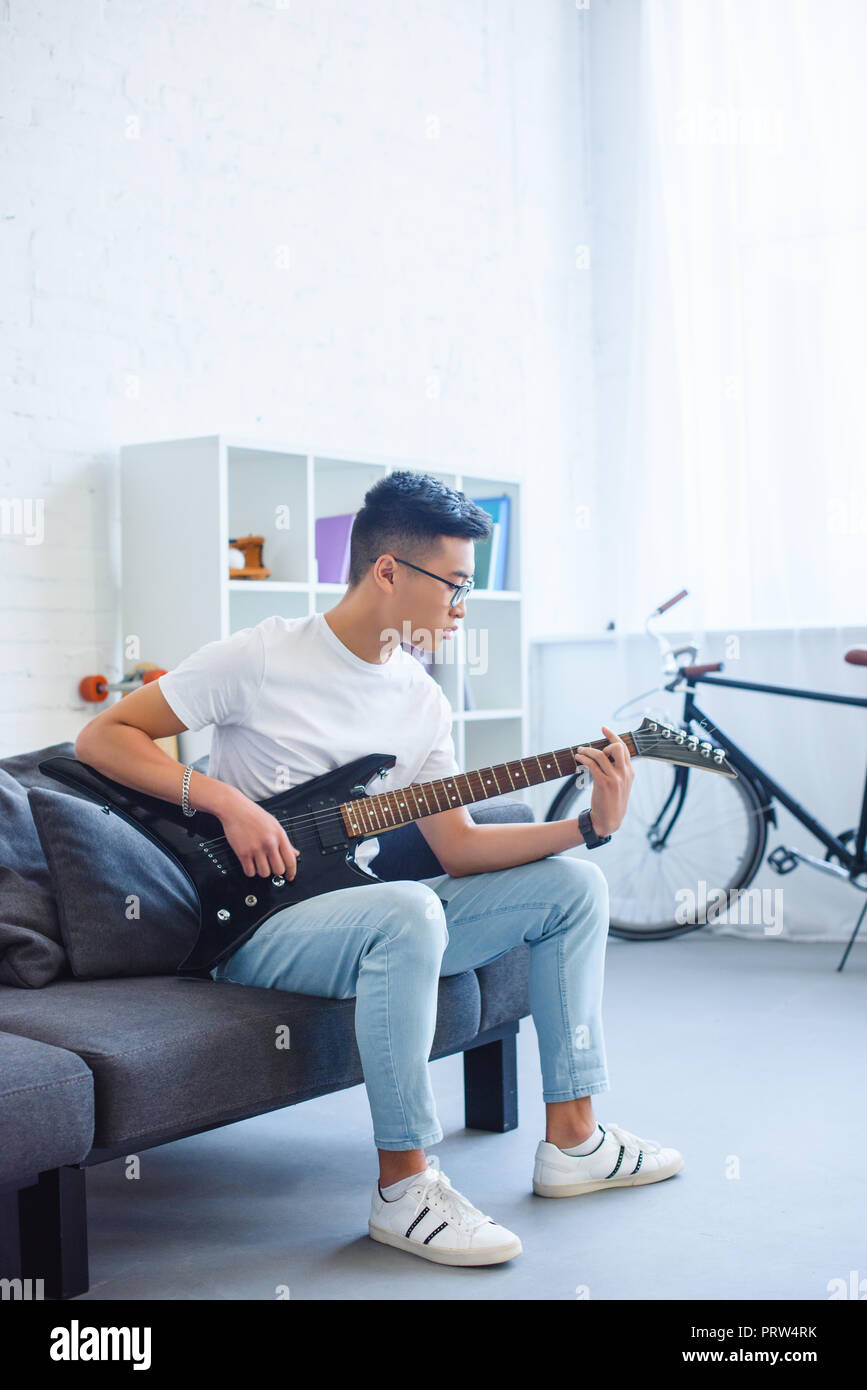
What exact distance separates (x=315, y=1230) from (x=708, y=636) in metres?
2.70

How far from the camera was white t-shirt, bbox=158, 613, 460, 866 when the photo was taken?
1978 mm

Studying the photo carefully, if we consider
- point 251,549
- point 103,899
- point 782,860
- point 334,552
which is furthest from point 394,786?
point 782,860

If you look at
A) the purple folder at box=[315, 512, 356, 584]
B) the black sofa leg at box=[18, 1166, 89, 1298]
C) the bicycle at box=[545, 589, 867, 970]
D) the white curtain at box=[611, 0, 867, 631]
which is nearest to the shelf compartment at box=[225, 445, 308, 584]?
the purple folder at box=[315, 512, 356, 584]

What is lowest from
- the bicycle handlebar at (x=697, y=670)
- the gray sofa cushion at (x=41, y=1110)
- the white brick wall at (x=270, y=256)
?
the gray sofa cushion at (x=41, y=1110)

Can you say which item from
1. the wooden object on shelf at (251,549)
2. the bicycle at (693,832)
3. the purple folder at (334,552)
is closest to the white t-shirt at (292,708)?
the wooden object on shelf at (251,549)

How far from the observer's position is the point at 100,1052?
163 cm

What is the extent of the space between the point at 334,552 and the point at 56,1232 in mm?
2124

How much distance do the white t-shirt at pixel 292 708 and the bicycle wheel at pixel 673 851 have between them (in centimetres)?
198

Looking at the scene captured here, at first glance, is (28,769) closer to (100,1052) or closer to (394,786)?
(394,786)

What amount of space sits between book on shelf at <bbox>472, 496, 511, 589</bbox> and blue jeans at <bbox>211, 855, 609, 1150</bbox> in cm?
183

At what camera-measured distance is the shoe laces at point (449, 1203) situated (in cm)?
177

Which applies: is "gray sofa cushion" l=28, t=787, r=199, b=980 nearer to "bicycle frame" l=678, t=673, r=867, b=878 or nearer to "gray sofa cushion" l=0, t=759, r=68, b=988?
"gray sofa cushion" l=0, t=759, r=68, b=988

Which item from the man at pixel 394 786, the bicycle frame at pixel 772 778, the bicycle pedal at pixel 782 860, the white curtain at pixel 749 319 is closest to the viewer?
the man at pixel 394 786

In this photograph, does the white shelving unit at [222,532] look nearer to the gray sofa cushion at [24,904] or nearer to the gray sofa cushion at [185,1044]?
the gray sofa cushion at [24,904]
